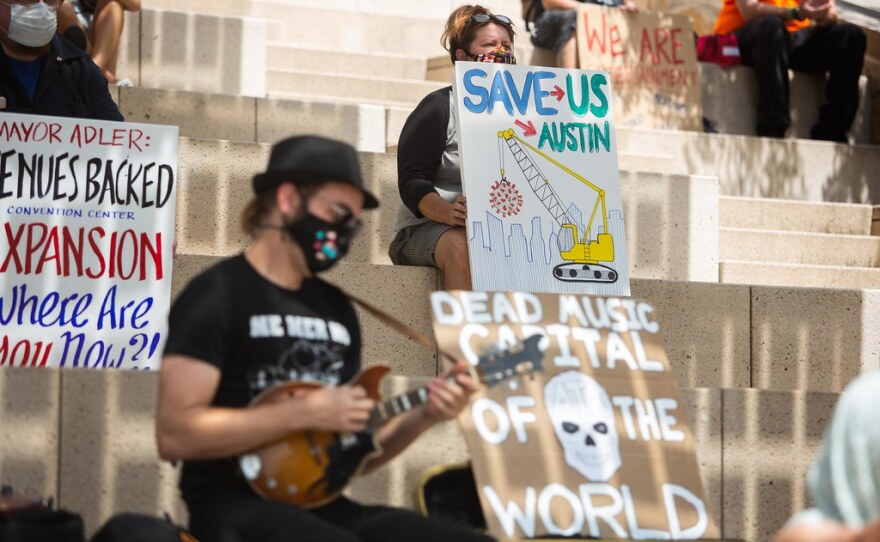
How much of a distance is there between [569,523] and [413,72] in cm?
570

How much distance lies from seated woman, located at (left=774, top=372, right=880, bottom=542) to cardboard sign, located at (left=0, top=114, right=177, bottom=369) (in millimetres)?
3192

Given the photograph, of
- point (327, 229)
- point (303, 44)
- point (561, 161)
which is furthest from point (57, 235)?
point (303, 44)

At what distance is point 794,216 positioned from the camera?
8.72 m

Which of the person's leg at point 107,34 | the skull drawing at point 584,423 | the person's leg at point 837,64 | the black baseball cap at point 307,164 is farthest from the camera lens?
the person's leg at point 837,64

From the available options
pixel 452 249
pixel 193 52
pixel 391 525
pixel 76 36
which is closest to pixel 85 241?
pixel 452 249

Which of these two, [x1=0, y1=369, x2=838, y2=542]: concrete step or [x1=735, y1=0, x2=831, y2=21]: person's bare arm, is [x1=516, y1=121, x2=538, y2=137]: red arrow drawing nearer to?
[x1=0, y1=369, x2=838, y2=542]: concrete step

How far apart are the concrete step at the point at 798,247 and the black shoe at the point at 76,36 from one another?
3248 mm

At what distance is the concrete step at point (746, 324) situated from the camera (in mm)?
6410

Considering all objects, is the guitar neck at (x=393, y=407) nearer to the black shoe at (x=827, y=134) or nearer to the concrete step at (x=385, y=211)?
the concrete step at (x=385, y=211)

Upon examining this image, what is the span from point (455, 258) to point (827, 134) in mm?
4276

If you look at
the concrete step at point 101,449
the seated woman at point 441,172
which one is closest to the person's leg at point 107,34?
the seated woman at point 441,172

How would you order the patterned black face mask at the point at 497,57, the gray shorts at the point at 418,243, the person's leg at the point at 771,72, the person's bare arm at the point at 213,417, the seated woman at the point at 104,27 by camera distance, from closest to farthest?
the person's bare arm at the point at 213,417
the gray shorts at the point at 418,243
the patterned black face mask at the point at 497,57
the seated woman at the point at 104,27
the person's leg at the point at 771,72

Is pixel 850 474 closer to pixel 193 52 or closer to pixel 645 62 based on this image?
pixel 193 52

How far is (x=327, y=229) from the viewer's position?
408 cm
